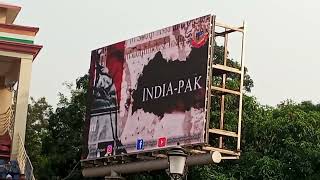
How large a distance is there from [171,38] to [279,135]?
Answer: 6.14m

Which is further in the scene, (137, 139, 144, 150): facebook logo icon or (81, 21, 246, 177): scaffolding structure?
(137, 139, 144, 150): facebook logo icon

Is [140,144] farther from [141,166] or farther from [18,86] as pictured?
[18,86]

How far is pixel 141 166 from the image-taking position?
15.4 meters

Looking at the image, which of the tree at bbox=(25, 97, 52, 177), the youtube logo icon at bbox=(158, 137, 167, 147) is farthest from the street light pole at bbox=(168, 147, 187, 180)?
the tree at bbox=(25, 97, 52, 177)

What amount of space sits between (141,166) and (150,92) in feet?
5.89

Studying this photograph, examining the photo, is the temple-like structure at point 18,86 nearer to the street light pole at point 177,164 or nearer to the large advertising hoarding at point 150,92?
the large advertising hoarding at point 150,92

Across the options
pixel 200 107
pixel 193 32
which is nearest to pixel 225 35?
pixel 193 32

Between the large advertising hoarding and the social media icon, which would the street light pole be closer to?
the large advertising hoarding

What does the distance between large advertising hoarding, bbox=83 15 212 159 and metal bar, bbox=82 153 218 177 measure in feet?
1.02

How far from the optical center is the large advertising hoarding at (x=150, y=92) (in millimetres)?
14539

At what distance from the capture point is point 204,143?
45.1 ft

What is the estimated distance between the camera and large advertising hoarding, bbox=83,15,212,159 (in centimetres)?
1454

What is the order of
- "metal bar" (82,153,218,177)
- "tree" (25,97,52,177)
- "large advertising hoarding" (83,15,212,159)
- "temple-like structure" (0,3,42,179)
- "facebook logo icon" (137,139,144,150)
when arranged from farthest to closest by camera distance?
1. "tree" (25,97,52,177)
2. "temple-like structure" (0,3,42,179)
3. "facebook logo icon" (137,139,144,150)
4. "large advertising hoarding" (83,15,212,159)
5. "metal bar" (82,153,218,177)

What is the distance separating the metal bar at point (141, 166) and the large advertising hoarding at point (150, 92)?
12.3 inches
